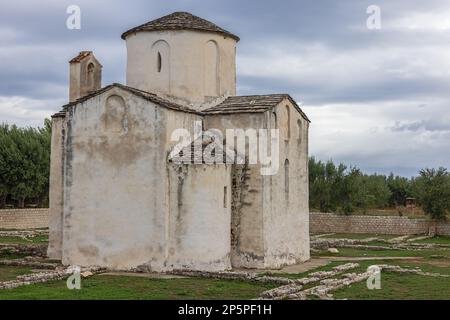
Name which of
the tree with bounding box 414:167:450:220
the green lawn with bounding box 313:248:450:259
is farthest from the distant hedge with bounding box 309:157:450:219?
the green lawn with bounding box 313:248:450:259

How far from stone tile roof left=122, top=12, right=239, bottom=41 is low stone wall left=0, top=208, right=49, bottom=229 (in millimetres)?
17440

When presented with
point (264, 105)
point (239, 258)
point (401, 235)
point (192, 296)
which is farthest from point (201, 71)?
point (401, 235)

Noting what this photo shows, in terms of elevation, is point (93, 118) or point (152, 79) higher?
point (152, 79)

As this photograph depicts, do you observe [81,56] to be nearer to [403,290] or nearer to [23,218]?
[403,290]

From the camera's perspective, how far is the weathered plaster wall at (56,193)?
70.4 ft

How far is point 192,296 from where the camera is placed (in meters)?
14.5

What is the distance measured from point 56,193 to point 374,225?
21239 mm

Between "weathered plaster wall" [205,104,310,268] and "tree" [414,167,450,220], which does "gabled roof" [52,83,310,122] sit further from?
"tree" [414,167,450,220]

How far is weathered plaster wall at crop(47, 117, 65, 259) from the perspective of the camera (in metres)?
21.5

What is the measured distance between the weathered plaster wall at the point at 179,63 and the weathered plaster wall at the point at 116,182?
214 cm

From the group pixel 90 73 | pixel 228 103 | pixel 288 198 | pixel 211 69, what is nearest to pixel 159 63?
pixel 211 69
